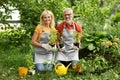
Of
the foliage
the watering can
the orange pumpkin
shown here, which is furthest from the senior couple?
the foliage

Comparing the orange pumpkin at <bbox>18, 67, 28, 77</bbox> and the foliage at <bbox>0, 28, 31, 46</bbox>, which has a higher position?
the foliage at <bbox>0, 28, 31, 46</bbox>

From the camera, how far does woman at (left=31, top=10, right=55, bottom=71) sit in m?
5.68

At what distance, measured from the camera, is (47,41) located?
582 centimetres

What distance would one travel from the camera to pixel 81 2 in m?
6.96

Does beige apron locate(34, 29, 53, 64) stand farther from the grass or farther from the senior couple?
the grass

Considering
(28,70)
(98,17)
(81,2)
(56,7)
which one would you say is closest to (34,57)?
(28,70)

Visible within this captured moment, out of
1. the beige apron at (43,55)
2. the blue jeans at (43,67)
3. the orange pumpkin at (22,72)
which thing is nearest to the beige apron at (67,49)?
the beige apron at (43,55)

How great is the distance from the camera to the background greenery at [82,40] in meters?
5.67

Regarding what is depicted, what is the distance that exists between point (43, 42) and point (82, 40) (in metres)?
1.25

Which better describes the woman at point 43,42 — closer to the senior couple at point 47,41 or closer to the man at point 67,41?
the senior couple at point 47,41

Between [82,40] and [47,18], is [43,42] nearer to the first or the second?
[47,18]

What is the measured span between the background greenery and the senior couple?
0.65 ft

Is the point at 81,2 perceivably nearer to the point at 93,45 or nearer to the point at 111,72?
the point at 93,45

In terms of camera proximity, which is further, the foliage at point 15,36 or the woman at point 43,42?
the foliage at point 15,36
